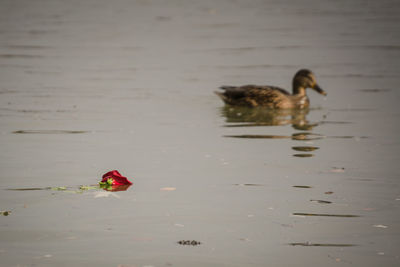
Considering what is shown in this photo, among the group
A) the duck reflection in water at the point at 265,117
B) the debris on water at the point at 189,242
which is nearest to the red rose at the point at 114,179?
the debris on water at the point at 189,242

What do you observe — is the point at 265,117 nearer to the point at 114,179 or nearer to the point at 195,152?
the point at 195,152

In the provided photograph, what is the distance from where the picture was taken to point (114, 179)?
355 inches

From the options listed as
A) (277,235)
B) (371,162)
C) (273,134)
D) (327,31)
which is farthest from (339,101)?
(327,31)

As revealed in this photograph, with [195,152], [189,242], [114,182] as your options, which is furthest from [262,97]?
[189,242]

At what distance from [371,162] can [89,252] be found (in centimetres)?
496

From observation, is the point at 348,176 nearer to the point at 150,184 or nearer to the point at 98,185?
the point at 150,184

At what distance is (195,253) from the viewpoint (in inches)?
271

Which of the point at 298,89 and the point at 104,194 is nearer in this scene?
the point at 104,194

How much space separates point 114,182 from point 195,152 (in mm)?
2284

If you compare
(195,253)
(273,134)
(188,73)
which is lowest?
(195,253)

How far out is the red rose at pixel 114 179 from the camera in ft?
29.3

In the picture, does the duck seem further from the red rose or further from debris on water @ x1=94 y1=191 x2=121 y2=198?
debris on water @ x1=94 y1=191 x2=121 y2=198

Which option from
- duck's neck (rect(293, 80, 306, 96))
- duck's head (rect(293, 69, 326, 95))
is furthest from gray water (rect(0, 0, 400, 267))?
duck's neck (rect(293, 80, 306, 96))

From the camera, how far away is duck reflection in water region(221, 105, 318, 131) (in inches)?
551
